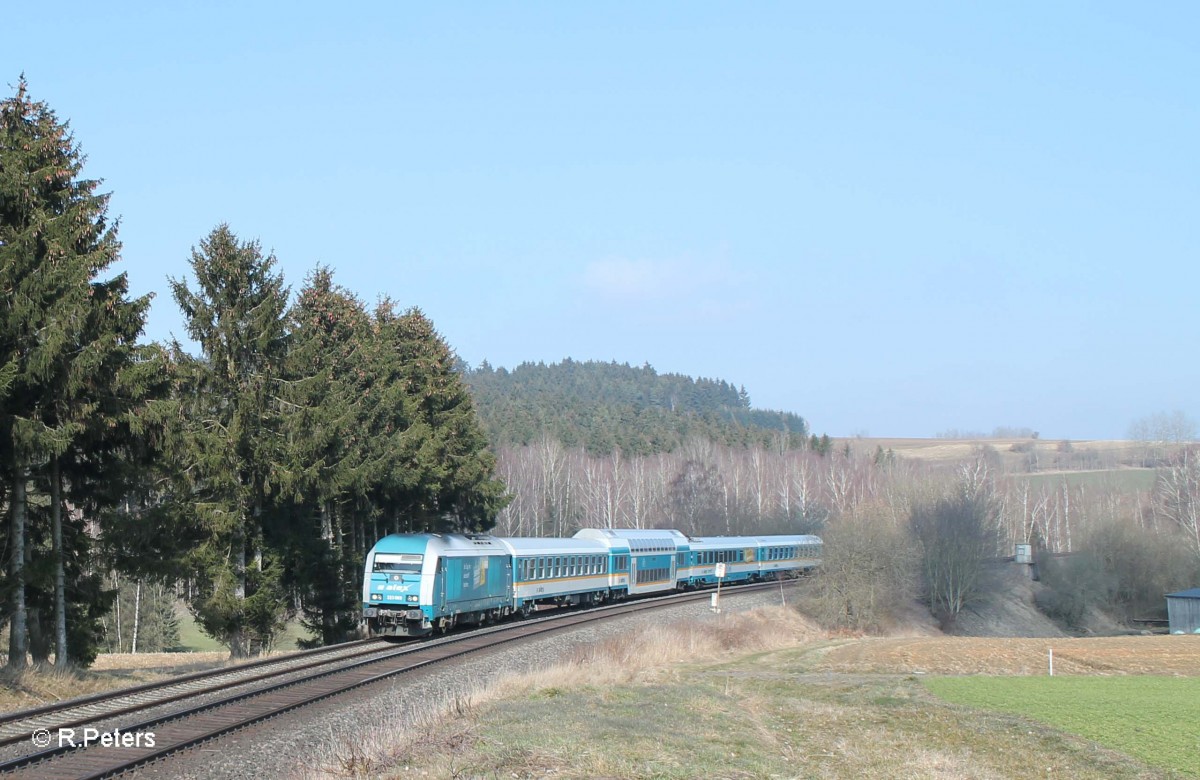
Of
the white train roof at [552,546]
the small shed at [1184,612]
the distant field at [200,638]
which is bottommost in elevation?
the distant field at [200,638]

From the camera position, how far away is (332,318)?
1519 inches

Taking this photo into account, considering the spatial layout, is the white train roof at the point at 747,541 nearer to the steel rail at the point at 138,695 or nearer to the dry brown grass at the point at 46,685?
the steel rail at the point at 138,695

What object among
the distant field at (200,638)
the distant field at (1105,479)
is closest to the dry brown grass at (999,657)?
the distant field at (200,638)

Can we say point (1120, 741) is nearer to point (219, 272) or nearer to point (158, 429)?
point (158, 429)

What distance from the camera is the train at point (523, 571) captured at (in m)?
30.5

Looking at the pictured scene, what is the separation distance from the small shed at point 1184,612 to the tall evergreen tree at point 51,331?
2595 inches

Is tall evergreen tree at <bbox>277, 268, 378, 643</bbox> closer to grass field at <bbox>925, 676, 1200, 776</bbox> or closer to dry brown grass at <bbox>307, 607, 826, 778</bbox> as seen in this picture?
dry brown grass at <bbox>307, 607, 826, 778</bbox>

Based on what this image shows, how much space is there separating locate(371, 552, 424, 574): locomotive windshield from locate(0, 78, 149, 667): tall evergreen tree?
9.61 m

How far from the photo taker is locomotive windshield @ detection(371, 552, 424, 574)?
3051 centimetres

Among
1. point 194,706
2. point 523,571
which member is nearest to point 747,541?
point 523,571

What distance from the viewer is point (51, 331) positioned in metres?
19.3

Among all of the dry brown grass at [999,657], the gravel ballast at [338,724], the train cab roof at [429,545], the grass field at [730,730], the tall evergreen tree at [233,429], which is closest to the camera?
the gravel ballast at [338,724]

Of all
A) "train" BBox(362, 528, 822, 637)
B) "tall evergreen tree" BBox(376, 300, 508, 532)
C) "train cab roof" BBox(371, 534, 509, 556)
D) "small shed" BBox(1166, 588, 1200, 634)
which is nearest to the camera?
"train" BBox(362, 528, 822, 637)

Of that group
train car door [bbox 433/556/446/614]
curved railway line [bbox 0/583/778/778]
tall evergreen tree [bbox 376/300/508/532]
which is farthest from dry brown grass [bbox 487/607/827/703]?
tall evergreen tree [bbox 376/300/508/532]
